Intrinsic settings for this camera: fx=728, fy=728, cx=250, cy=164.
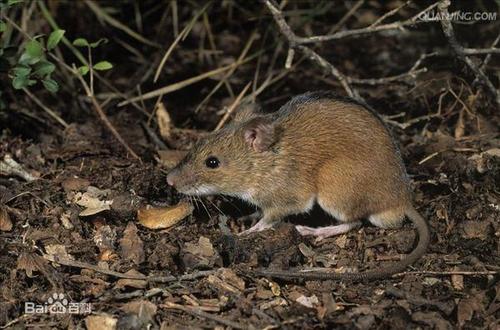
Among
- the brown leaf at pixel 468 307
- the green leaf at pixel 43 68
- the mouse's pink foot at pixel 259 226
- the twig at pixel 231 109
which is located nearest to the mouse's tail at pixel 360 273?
the brown leaf at pixel 468 307

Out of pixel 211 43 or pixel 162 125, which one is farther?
pixel 211 43

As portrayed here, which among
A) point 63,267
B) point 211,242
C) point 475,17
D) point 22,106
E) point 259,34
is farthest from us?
point 259,34

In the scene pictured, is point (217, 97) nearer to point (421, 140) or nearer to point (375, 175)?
point (421, 140)

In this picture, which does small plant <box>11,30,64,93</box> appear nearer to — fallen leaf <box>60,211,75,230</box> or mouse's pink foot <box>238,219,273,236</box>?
fallen leaf <box>60,211,75,230</box>

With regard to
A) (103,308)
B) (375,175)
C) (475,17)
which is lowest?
(103,308)

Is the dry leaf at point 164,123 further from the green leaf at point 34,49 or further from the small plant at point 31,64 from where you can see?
the green leaf at point 34,49

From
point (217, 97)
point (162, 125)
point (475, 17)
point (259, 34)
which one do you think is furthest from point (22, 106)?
point (475, 17)

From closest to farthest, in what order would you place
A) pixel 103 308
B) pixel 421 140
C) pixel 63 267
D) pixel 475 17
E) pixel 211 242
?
pixel 103 308
pixel 63 267
pixel 211 242
pixel 421 140
pixel 475 17
